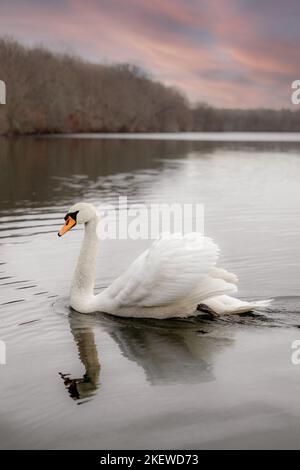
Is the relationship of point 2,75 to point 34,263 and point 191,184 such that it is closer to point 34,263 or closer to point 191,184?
point 191,184

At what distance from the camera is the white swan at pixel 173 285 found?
7.15 meters

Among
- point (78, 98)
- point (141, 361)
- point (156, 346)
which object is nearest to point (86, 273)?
point (156, 346)

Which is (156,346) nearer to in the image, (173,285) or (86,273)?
(173,285)

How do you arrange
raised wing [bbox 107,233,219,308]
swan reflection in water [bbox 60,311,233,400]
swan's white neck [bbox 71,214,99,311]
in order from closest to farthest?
Result: 1. swan reflection in water [bbox 60,311,233,400]
2. raised wing [bbox 107,233,219,308]
3. swan's white neck [bbox 71,214,99,311]

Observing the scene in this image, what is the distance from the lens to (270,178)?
26141 mm

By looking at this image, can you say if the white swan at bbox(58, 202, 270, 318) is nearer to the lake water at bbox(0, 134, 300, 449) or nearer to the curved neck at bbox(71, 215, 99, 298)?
the lake water at bbox(0, 134, 300, 449)

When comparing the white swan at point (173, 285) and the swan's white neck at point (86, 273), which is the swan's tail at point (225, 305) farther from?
the swan's white neck at point (86, 273)

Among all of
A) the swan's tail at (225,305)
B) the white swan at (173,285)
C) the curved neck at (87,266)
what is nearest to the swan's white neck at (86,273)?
the curved neck at (87,266)

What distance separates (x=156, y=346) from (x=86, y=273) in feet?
5.77

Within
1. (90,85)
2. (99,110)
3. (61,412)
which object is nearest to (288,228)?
(61,412)

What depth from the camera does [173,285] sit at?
7.14 m

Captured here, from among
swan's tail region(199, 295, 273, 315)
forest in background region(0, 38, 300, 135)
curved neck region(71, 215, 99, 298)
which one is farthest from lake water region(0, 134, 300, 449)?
forest in background region(0, 38, 300, 135)

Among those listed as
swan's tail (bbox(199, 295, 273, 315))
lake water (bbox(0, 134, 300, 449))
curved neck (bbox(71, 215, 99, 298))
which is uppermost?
curved neck (bbox(71, 215, 99, 298))

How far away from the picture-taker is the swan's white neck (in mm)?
8031
